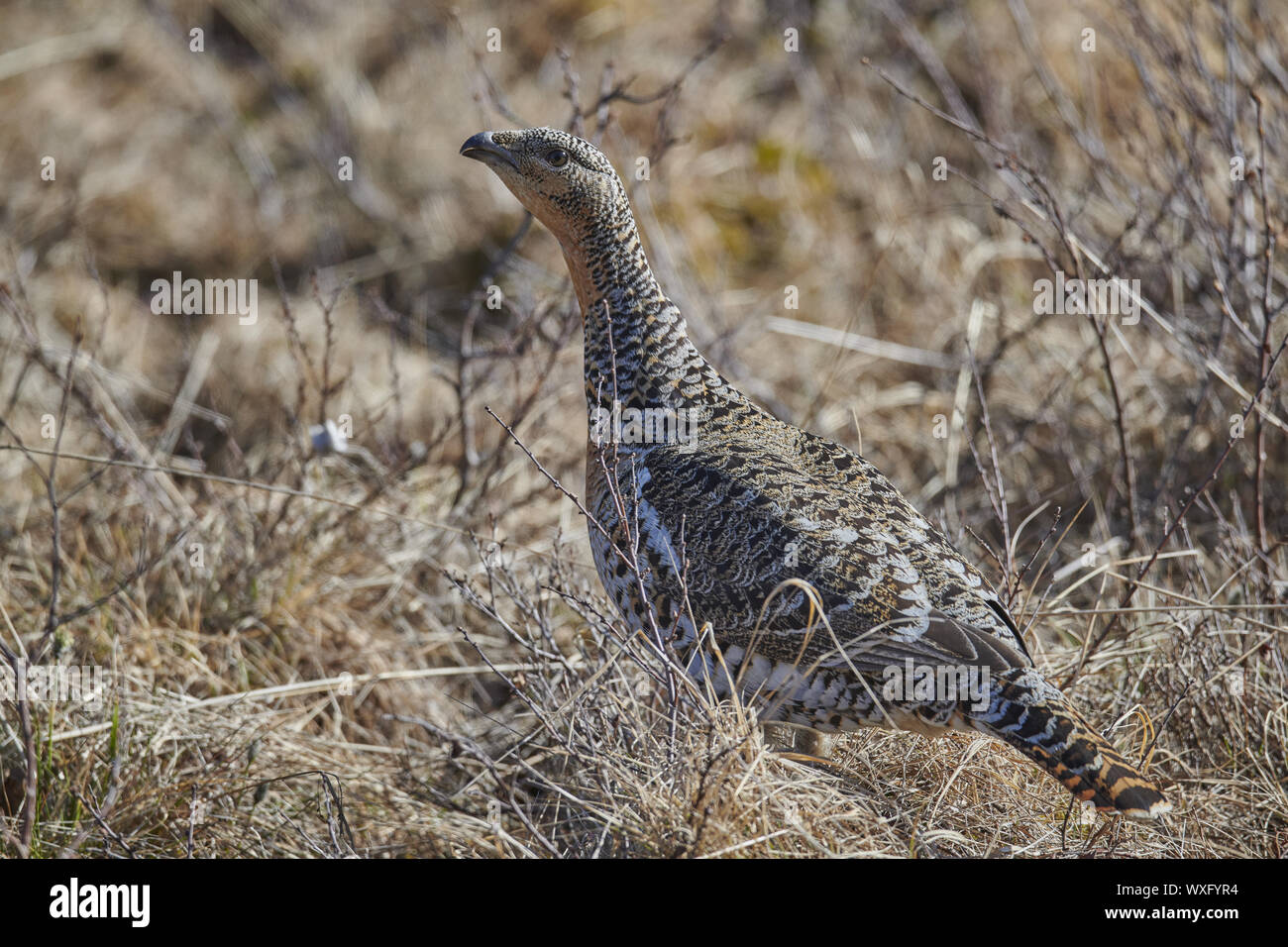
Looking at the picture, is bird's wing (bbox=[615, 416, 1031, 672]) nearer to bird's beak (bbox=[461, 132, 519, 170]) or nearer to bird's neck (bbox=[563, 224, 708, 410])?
bird's neck (bbox=[563, 224, 708, 410])

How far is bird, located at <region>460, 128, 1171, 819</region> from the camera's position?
291 cm

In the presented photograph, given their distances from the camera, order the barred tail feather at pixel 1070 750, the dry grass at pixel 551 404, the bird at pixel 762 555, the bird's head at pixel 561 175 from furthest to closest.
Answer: the bird's head at pixel 561 175 → the dry grass at pixel 551 404 → the bird at pixel 762 555 → the barred tail feather at pixel 1070 750

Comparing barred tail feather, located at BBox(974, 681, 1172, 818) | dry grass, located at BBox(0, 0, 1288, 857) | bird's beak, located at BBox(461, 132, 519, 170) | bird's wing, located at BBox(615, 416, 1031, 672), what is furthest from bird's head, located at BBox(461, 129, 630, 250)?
barred tail feather, located at BBox(974, 681, 1172, 818)

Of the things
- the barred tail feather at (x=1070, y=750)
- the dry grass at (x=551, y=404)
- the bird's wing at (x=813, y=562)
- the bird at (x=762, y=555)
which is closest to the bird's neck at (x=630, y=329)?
the bird at (x=762, y=555)

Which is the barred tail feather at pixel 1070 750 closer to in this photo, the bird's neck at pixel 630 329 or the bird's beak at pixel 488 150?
the bird's neck at pixel 630 329

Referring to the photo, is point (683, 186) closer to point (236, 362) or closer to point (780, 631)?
point (236, 362)

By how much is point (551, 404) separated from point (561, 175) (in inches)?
62.7

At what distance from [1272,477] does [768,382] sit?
2557mm

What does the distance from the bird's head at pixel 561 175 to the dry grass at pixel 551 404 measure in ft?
2.28

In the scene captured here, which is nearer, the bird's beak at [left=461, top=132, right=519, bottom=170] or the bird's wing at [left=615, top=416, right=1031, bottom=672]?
the bird's wing at [left=615, top=416, right=1031, bottom=672]

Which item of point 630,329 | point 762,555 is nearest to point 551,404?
point 630,329

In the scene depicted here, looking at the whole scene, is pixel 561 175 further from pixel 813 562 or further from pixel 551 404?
pixel 551 404

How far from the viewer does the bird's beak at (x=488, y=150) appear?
362 centimetres
